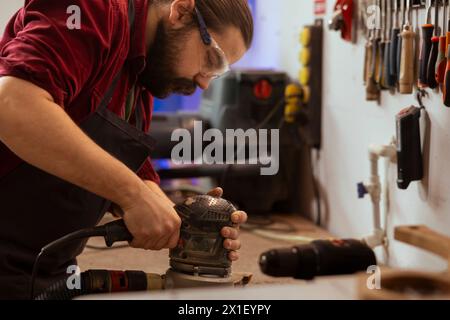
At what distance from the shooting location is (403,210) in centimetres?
186

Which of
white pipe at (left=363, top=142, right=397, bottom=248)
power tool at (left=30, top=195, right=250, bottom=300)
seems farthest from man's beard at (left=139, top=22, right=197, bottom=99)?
white pipe at (left=363, top=142, right=397, bottom=248)

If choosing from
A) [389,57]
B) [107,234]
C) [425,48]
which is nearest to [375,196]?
[389,57]

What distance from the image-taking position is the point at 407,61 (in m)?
1.71

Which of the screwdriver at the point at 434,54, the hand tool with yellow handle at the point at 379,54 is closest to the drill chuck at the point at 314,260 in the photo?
the screwdriver at the point at 434,54

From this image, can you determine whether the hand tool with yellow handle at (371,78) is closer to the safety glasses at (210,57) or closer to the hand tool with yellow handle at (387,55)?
the hand tool with yellow handle at (387,55)

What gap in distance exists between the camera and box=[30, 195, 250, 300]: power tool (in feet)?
3.36

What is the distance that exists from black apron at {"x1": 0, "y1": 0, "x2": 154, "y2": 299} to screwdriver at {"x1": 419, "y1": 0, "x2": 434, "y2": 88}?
856 mm

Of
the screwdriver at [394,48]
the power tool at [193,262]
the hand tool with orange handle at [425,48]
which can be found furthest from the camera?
the screwdriver at [394,48]

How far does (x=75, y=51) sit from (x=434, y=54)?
1.00 meters

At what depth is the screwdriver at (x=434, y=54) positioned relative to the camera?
1593 millimetres

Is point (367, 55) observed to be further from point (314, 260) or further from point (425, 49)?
point (314, 260)

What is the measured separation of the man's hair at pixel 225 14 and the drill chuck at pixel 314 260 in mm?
514

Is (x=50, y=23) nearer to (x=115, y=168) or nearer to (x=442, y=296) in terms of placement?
(x=115, y=168)

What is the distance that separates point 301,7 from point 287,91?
37cm
